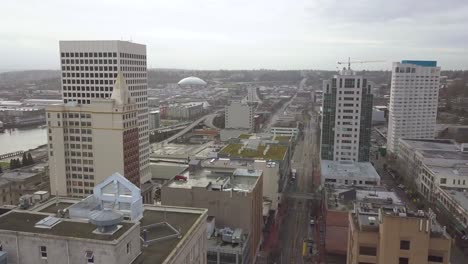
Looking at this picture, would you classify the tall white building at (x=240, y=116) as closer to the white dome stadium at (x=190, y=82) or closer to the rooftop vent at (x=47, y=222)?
the rooftop vent at (x=47, y=222)

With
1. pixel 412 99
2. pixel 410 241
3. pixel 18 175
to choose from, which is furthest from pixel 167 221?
pixel 412 99

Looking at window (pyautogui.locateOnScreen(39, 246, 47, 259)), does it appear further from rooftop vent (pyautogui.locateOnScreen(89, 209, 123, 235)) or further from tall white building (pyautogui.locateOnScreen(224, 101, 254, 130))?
tall white building (pyautogui.locateOnScreen(224, 101, 254, 130))

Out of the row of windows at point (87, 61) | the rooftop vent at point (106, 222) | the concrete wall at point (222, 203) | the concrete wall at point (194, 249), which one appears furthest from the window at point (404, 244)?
the row of windows at point (87, 61)

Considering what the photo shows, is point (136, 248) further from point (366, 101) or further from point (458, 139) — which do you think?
point (458, 139)

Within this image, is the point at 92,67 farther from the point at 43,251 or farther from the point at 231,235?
the point at 43,251

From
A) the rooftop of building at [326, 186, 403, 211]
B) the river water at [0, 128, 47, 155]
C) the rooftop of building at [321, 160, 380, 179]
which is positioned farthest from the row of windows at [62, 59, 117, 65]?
the river water at [0, 128, 47, 155]

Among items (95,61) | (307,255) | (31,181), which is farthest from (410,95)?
(31,181)
